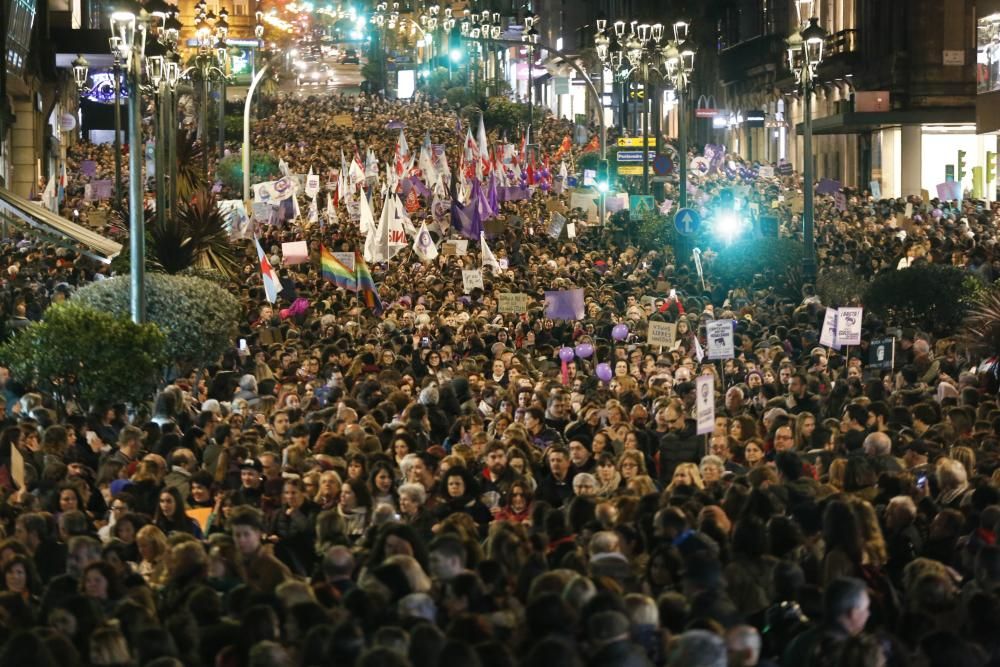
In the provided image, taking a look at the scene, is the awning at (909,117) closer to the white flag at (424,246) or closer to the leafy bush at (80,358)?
the white flag at (424,246)

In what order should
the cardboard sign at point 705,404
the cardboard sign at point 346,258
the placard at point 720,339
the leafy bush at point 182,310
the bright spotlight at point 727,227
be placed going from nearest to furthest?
1. the cardboard sign at point 705,404
2. the placard at point 720,339
3. the leafy bush at point 182,310
4. the cardboard sign at point 346,258
5. the bright spotlight at point 727,227

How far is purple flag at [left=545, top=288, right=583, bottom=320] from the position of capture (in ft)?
76.6

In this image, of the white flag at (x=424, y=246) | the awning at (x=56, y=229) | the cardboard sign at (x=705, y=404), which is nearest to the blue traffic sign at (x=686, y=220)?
the white flag at (x=424, y=246)

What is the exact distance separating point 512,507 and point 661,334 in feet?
29.5

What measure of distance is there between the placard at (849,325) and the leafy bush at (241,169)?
37.6 metres

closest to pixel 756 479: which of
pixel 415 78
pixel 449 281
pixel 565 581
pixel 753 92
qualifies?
pixel 565 581

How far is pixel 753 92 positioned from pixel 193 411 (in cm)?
7177

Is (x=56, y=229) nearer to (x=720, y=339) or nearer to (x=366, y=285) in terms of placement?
(x=366, y=285)

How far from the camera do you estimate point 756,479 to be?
38.4 feet

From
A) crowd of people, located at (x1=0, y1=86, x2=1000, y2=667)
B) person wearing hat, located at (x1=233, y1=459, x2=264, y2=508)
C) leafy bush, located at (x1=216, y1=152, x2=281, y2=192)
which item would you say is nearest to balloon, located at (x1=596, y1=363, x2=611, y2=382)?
crowd of people, located at (x1=0, y1=86, x2=1000, y2=667)

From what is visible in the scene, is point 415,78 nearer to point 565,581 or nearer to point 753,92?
point 753,92

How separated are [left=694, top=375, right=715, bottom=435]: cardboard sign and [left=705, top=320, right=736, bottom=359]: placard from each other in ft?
13.3

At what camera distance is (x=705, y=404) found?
14.4 metres

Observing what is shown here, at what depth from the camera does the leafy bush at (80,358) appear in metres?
18.5
